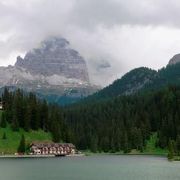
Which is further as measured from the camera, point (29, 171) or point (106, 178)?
point (29, 171)

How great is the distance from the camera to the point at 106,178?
128375 millimetres

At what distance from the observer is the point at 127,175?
13875cm

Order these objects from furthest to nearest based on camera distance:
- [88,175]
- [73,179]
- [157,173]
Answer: [157,173] → [88,175] → [73,179]

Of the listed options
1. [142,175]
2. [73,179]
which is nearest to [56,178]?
[73,179]

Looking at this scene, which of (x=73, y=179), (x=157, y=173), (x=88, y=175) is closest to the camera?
(x=73, y=179)

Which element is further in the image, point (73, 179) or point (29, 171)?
point (29, 171)

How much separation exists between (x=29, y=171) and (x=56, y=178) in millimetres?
23451

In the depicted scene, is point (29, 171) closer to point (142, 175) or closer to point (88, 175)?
point (88, 175)

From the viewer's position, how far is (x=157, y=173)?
14488 centimetres

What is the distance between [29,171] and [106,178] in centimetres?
2958

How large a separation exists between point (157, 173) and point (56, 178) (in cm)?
3213

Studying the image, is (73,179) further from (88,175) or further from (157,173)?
(157,173)

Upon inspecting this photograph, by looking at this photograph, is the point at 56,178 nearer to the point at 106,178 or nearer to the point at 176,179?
the point at 106,178

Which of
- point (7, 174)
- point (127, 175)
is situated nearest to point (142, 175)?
point (127, 175)
